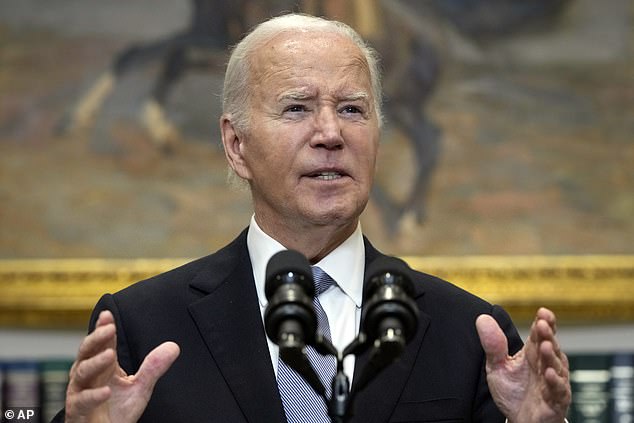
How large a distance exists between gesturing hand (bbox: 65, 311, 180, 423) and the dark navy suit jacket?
328 millimetres

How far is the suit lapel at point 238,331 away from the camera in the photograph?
2754 millimetres

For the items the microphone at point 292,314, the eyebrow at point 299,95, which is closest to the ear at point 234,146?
the eyebrow at point 299,95

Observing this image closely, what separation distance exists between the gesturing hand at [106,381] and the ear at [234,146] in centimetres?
83

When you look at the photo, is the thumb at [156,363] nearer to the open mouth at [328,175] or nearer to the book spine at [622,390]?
the open mouth at [328,175]

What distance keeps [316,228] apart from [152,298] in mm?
442

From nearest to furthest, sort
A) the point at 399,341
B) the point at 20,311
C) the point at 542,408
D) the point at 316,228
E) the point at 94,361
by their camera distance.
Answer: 1. the point at 399,341
2. the point at 94,361
3. the point at 542,408
4. the point at 316,228
5. the point at 20,311

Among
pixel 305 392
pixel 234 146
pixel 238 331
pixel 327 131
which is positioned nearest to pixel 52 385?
pixel 234 146

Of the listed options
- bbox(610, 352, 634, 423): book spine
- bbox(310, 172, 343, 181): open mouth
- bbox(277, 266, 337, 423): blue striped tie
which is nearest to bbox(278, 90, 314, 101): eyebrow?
bbox(310, 172, 343, 181): open mouth

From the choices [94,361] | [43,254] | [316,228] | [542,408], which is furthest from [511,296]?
[94,361]

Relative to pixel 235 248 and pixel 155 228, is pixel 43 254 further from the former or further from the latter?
pixel 235 248

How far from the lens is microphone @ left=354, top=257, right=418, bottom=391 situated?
2.08 m

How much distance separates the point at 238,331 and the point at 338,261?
308mm

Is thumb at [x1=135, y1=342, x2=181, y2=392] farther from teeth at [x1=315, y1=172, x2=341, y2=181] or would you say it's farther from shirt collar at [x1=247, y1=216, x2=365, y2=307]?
teeth at [x1=315, y1=172, x2=341, y2=181]

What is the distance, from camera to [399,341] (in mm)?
2074
